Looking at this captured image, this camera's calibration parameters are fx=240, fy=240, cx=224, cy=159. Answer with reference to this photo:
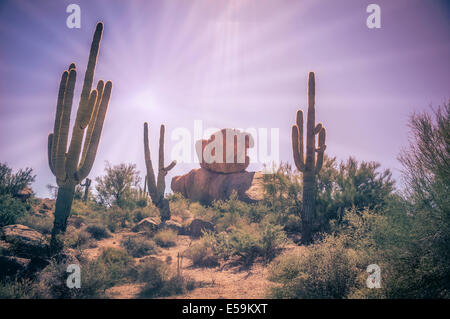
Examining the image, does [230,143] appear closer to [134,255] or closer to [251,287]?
[134,255]

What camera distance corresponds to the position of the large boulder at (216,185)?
22234 mm

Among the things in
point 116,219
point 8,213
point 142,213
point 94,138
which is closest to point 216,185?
point 142,213

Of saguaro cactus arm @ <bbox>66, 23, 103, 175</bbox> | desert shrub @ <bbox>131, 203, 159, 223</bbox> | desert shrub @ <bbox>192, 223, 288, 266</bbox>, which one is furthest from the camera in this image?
desert shrub @ <bbox>131, 203, 159, 223</bbox>

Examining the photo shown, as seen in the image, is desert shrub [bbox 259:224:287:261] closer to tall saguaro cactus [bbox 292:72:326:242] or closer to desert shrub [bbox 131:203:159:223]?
tall saguaro cactus [bbox 292:72:326:242]

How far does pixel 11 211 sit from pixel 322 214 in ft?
43.7

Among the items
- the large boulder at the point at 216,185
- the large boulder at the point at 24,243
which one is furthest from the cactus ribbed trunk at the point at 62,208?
the large boulder at the point at 216,185

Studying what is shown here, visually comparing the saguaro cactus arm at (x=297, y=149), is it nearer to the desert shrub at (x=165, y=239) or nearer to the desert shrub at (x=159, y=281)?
the desert shrub at (x=165, y=239)

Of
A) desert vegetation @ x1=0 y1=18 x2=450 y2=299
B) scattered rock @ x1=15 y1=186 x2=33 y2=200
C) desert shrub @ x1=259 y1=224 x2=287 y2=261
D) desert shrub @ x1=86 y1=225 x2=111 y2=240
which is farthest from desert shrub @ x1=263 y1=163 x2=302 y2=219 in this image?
scattered rock @ x1=15 y1=186 x2=33 y2=200

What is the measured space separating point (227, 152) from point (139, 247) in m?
19.4

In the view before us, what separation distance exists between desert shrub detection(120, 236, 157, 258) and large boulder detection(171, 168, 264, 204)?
11911 mm

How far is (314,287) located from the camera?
4.83 m

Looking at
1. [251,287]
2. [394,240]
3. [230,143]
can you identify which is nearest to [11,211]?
[251,287]

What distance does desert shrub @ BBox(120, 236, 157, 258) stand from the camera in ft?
29.5

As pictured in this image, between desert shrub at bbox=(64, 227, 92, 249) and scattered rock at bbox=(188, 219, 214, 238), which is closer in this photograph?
desert shrub at bbox=(64, 227, 92, 249)
